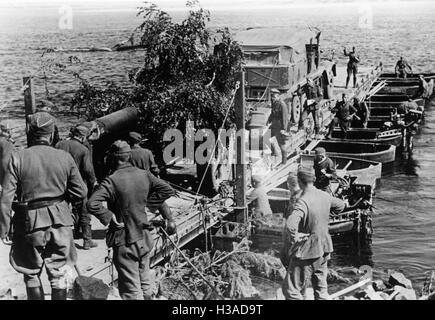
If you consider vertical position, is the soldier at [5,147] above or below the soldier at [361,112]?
above

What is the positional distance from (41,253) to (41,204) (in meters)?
0.58

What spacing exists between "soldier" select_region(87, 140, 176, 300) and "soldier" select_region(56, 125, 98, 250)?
2.53 m

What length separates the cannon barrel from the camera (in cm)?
1229

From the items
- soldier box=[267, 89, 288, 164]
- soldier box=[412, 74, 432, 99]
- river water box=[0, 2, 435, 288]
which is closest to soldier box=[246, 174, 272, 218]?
river water box=[0, 2, 435, 288]

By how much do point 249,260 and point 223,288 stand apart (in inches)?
49.6

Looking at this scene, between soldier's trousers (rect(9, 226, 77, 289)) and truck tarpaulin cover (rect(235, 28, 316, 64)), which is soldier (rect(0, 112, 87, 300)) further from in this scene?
truck tarpaulin cover (rect(235, 28, 316, 64))

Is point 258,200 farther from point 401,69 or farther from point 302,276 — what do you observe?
point 401,69

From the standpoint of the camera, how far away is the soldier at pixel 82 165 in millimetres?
9086

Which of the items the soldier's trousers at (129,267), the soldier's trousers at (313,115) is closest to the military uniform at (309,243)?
the soldier's trousers at (129,267)

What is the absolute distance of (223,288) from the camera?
371 inches

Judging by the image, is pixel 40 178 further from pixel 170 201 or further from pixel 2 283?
pixel 170 201

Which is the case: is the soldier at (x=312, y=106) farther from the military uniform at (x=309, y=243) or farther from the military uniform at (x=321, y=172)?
the military uniform at (x=309, y=243)

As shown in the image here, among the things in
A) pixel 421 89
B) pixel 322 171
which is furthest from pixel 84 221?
pixel 421 89
